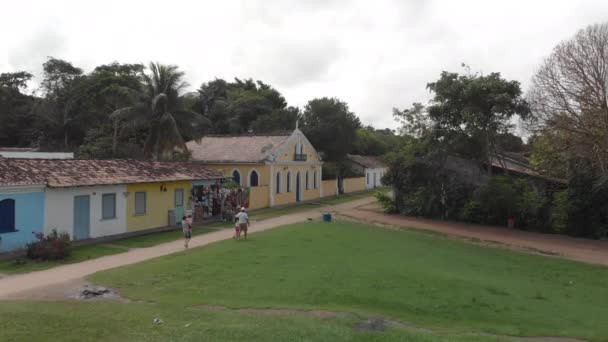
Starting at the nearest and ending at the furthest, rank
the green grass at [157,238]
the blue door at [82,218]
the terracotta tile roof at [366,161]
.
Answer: the blue door at [82,218] < the green grass at [157,238] < the terracotta tile roof at [366,161]

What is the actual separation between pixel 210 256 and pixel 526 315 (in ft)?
31.6

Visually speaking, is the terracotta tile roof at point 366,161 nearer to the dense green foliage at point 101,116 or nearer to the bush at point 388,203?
the dense green foliage at point 101,116

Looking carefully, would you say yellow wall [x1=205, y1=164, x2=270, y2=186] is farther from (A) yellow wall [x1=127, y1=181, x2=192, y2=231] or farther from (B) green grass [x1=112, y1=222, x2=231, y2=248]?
(B) green grass [x1=112, y1=222, x2=231, y2=248]

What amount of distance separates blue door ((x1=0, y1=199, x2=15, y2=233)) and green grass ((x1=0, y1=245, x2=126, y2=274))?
1.52m

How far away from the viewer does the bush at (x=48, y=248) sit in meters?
16.5

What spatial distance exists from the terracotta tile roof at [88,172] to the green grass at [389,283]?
5.95m

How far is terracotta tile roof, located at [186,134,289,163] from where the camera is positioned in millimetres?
36500

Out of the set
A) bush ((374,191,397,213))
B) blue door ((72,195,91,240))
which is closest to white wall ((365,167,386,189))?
bush ((374,191,397,213))

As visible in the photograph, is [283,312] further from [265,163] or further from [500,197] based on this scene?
[265,163]

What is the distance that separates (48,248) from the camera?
54.2ft

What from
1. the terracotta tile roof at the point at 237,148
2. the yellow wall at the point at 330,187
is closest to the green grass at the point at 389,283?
the terracotta tile roof at the point at 237,148

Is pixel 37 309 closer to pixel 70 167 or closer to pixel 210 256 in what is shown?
pixel 210 256

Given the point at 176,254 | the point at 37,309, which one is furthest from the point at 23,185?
the point at 37,309

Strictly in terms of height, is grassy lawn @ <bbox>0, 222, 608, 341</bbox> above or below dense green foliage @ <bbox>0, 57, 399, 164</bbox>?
below
